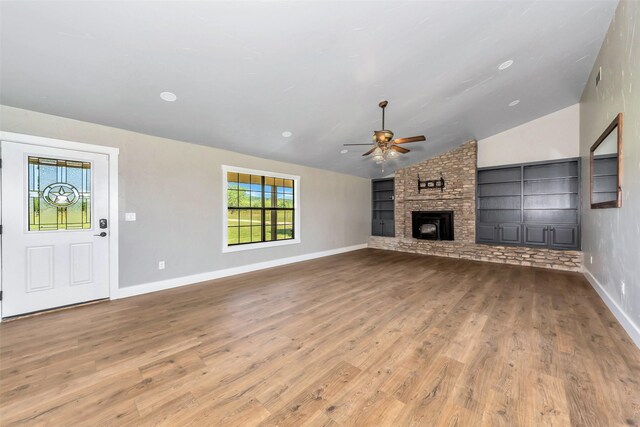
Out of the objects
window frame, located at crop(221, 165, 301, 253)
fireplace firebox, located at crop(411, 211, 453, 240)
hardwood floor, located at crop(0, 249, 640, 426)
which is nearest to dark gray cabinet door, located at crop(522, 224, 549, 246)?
fireplace firebox, located at crop(411, 211, 453, 240)

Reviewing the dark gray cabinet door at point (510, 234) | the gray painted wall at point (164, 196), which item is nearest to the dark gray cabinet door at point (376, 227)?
the dark gray cabinet door at point (510, 234)

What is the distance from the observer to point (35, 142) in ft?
10.2

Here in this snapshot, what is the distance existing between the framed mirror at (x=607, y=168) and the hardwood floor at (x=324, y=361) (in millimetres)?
1395

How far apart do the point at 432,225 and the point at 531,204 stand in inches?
89.0

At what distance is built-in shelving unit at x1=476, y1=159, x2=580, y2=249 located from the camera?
5684mm

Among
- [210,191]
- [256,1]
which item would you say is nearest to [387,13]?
[256,1]

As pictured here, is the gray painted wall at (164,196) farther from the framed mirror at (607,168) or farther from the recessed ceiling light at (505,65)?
the framed mirror at (607,168)

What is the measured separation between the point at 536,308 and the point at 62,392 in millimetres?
4801

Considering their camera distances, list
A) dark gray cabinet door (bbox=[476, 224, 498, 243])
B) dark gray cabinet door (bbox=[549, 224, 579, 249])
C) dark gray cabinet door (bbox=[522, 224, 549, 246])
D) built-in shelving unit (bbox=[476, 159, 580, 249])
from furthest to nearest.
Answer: dark gray cabinet door (bbox=[476, 224, 498, 243]) < dark gray cabinet door (bbox=[522, 224, 549, 246]) < built-in shelving unit (bbox=[476, 159, 580, 249]) < dark gray cabinet door (bbox=[549, 224, 579, 249])

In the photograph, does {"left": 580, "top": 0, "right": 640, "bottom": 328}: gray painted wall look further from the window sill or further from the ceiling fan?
the window sill

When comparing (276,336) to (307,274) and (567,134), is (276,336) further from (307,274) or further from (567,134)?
(567,134)

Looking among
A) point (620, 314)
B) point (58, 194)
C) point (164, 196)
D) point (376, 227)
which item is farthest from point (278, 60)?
point (376, 227)

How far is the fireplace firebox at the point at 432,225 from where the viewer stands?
7059mm

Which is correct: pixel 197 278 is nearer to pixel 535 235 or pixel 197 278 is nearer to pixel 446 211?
pixel 446 211
